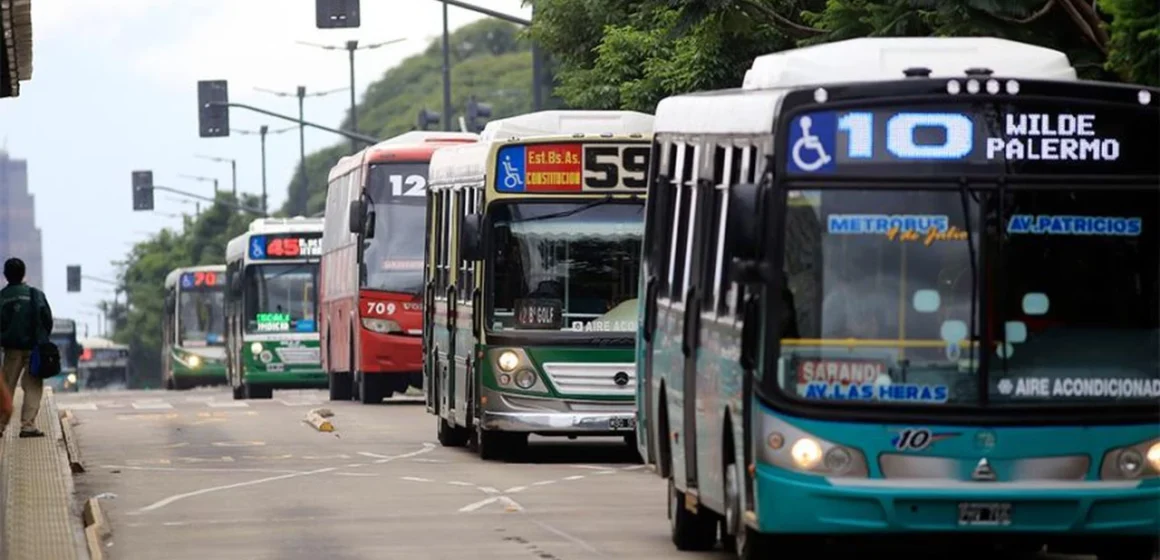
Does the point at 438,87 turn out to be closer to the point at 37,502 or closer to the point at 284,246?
the point at 284,246

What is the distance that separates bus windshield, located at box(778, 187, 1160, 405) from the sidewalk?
13.1 ft

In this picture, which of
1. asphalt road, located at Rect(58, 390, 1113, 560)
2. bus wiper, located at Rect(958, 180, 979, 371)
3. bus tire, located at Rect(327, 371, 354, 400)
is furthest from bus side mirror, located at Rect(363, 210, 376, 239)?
bus wiper, located at Rect(958, 180, 979, 371)

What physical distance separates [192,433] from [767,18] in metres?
8.67

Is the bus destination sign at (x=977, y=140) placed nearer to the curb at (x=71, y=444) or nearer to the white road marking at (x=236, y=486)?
the white road marking at (x=236, y=486)

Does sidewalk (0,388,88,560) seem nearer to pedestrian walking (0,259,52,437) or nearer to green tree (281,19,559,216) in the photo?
pedestrian walking (0,259,52,437)

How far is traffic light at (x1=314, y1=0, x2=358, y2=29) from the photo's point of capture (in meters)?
41.9

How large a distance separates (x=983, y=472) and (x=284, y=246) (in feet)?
126

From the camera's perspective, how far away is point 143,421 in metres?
36.0

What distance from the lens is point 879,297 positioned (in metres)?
13.7

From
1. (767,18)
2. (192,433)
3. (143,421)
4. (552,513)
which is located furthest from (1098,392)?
(143,421)

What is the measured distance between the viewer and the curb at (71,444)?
25.3m

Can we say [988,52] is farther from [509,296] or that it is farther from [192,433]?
[192,433]

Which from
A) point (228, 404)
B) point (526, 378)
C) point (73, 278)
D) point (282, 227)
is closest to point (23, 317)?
point (526, 378)

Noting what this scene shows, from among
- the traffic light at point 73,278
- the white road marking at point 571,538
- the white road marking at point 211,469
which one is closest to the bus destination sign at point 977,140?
the white road marking at point 571,538
